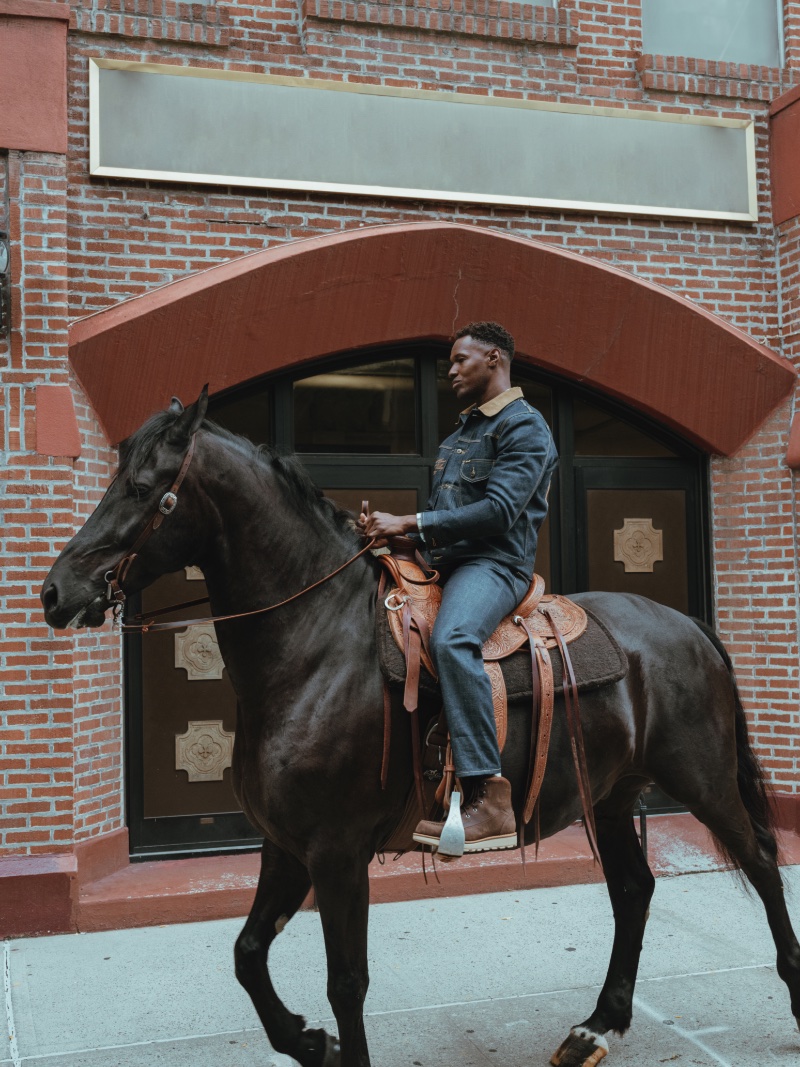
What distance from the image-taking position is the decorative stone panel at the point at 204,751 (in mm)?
6742

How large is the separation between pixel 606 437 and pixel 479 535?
4.20 m

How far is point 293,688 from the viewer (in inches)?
142

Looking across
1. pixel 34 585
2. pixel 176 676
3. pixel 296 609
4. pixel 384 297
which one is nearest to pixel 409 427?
pixel 384 297

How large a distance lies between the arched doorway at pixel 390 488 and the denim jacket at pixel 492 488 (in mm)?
3023

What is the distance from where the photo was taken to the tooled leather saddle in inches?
143

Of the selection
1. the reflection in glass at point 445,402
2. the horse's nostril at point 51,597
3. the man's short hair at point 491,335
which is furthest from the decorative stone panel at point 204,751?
the man's short hair at point 491,335

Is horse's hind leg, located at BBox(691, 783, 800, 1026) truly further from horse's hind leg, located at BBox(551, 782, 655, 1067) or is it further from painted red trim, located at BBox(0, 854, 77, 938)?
painted red trim, located at BBox(0, 854, 77, 938)

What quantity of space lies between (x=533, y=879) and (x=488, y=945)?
107cm

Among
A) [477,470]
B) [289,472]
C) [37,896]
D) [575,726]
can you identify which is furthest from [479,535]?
[37,896]

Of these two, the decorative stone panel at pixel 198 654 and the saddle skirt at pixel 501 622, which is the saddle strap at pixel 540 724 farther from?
the decorative stone panel at pixel 198 654

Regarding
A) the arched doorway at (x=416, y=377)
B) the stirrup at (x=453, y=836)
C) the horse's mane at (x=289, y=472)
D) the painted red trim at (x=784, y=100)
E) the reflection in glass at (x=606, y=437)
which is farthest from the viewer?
the reflection in glass at (x=606, y=437)

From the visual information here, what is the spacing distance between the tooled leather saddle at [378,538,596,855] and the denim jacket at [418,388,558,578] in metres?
0.15

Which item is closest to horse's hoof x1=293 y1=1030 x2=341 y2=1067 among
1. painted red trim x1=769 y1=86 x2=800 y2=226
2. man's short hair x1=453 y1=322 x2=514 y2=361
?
man's short hair x1=453 y1=322 x2=514 y2=361

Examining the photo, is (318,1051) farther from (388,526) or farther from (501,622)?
(388,526)
